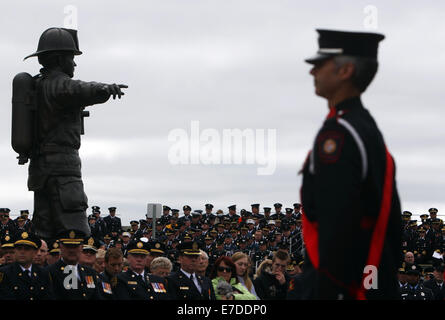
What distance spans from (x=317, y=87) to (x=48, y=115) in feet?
24.8

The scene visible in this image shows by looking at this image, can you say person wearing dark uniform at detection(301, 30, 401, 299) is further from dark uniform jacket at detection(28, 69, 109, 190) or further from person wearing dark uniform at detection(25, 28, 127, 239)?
person wearing dark uniform at detection(25, 28, 127, 239)

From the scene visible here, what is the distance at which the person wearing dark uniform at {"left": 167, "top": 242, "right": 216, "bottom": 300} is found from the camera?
34.7ft

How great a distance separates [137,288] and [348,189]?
273 inches

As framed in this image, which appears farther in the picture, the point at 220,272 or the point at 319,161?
the point at 220,272

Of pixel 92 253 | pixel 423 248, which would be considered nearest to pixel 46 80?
pixel 92 253

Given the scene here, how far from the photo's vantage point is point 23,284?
8.95m

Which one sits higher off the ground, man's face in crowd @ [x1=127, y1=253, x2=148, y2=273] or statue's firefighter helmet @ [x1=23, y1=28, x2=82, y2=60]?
statue's firefighter helmet @ [x1=23, y1=28, x2=82, y2=60]

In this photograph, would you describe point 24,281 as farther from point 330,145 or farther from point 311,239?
point 330,145

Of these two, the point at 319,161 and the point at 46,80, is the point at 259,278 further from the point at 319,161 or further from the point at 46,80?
the point at 319,161

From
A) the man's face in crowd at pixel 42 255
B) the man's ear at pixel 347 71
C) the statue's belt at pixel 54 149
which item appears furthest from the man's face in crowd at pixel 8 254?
the man's ear at pixel 347 71

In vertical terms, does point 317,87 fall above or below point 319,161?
above

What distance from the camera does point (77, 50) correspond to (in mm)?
11047

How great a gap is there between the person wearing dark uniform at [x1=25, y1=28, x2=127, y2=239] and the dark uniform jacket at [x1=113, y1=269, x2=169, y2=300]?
1212 millimetres

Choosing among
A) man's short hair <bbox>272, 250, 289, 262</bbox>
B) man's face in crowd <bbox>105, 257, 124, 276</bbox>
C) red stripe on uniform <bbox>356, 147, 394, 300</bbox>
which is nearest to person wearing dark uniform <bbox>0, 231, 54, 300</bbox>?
man's face in crowd <bbox>105, 257, 124, 276</bbox>
